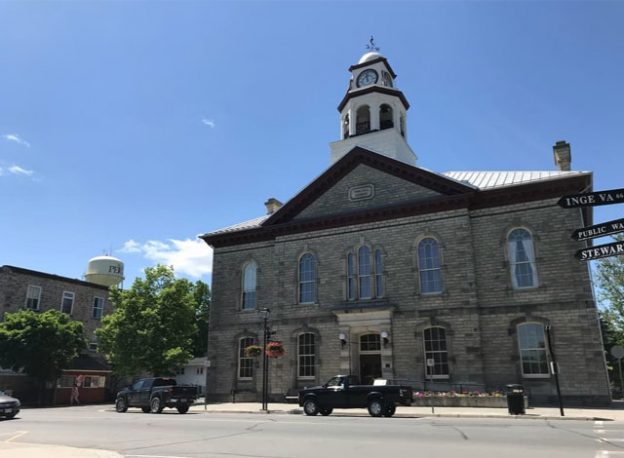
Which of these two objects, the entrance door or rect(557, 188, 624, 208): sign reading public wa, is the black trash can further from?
rect(557, 188, 624, 208): sign reading public wa

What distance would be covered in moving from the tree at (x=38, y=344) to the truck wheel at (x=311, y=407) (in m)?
22.1

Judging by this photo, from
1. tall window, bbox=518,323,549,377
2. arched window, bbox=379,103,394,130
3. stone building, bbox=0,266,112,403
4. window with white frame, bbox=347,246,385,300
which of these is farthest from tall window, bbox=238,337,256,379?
arched window, bbox=379,103,394,130

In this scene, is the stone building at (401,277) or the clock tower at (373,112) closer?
the stone building at (401,277)

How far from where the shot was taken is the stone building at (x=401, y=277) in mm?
23094

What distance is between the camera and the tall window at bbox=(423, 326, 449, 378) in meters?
24.3

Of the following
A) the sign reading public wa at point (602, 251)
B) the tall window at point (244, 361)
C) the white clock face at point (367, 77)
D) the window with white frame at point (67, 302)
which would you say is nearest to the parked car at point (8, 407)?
the tall window at point (244, 361)

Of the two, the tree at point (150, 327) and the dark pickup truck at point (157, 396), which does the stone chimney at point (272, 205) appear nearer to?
the tree at point (150, 327)

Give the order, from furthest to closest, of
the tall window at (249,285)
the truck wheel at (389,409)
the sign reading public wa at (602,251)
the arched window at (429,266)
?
the tall window at (249,285), the arched window at (429,266), the truck wheel at (389,409), the sign reading public wa at (602,251)

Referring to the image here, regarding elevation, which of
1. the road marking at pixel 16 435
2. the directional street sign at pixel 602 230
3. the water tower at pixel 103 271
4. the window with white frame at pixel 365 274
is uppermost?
the water tower at pixel 103 271

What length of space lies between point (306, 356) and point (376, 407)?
1065 cm

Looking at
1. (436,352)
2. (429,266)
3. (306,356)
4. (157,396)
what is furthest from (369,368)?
(157,396)

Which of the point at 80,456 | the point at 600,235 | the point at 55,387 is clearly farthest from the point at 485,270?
the point at 55,387

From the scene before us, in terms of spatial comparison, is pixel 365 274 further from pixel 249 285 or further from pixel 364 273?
pixel 249 285

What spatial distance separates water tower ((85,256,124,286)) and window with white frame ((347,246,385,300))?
28920 millimetres
